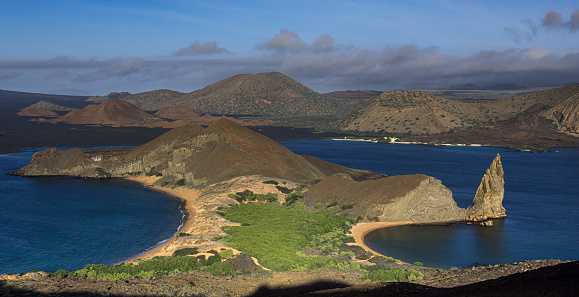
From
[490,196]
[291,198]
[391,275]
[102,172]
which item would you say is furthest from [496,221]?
[102,172]

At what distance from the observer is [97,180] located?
97.4 meters

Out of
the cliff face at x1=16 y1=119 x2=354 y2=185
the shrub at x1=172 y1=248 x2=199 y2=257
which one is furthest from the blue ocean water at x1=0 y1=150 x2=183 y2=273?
the shrub at x1=172 y1=248 x2=199 y2=257

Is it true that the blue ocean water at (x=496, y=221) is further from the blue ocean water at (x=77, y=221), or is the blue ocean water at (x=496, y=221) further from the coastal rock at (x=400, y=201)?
the blue ocean water at (x=77, y=221)

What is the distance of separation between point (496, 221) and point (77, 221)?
57837 millimetres

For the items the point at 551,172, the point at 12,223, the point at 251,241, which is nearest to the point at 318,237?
the point at 251,241

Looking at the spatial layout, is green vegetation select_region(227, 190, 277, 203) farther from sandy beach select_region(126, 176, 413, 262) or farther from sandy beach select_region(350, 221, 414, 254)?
sandy beach select_region(350, 221, 414, 254)

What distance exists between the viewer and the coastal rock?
64250 millimetres

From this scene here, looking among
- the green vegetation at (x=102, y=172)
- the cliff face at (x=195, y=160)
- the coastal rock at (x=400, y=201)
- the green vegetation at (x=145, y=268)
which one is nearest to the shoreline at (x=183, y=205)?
the cliff face at (x=195, y=160)

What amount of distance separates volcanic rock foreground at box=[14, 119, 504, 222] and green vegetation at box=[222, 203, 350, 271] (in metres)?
6.49

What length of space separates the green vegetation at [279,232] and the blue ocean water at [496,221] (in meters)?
6.80

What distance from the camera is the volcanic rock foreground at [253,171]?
215ft

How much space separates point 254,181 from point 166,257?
119 feet

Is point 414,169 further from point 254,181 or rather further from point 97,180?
point 97,180

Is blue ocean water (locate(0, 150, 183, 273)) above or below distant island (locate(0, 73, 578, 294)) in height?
below
